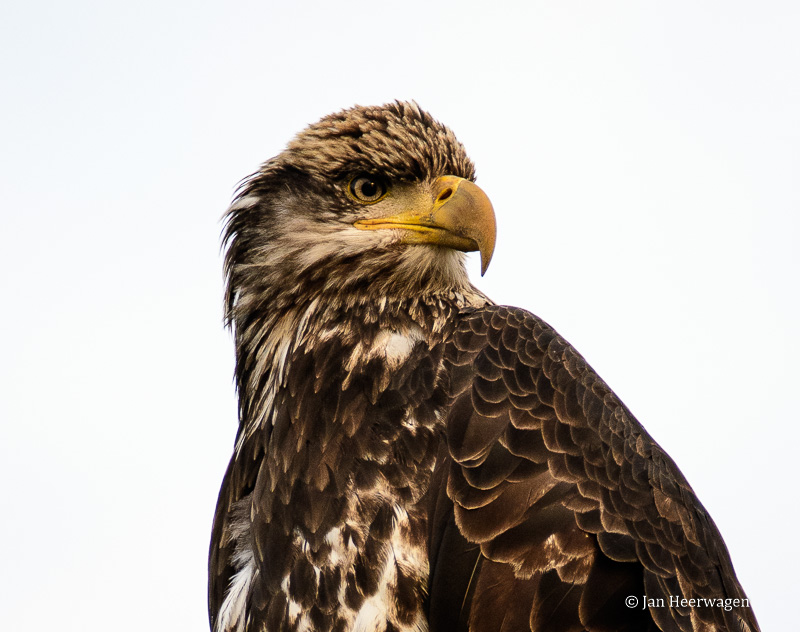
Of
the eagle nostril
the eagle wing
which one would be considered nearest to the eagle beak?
the eagle nostril

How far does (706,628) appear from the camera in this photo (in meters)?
4.20

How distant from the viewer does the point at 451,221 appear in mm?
5059

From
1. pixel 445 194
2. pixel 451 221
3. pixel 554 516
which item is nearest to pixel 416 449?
pixel 554 516

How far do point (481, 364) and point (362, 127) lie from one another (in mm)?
1593

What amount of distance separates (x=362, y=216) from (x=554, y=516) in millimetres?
1932

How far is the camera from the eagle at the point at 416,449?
4074 millimetres

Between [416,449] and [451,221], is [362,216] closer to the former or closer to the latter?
[451,221]

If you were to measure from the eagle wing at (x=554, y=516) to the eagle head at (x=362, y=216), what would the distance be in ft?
2.39

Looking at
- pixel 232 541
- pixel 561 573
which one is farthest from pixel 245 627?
pixel 561 573

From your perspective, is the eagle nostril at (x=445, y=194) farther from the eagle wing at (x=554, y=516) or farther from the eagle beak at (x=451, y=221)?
the eagle wing at (x=554, y=516)

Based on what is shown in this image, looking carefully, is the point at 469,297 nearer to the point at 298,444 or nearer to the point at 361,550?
the point at 298,444

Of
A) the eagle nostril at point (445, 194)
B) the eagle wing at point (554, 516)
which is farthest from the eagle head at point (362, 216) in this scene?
the eagle wing at point (554, 516)

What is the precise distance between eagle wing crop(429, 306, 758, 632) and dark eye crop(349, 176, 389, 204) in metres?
1.14

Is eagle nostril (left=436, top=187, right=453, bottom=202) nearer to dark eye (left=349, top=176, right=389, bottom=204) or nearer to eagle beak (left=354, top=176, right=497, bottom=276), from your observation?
eagle beak (left=354, top=176, right=497, bottom=276)
